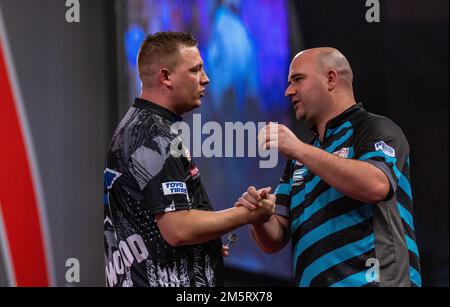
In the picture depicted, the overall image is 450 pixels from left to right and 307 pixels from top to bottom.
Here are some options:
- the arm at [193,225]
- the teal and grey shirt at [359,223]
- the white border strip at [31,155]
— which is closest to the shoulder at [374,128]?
the teal and grey shirt at [359,223]

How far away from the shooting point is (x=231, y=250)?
319cm

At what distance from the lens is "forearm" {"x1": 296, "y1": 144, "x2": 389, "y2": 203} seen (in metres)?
1.95

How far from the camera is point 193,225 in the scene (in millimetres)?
1862

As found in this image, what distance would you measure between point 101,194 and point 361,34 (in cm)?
152

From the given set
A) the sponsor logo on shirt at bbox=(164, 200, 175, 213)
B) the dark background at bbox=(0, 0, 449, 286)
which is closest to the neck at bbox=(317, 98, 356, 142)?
the sponsor logo on shirt at bbox=(164, 200, 175, 213)

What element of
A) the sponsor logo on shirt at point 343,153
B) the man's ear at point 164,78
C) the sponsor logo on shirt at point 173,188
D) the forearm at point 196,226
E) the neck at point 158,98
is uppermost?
the man's ear at point 164,78

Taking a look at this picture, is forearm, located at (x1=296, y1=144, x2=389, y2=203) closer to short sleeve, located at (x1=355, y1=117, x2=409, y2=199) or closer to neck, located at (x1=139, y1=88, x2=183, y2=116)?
short sleeve, located at (x1=355, y1=117, x2=409, y2=199)

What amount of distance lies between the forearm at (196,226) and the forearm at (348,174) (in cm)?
31

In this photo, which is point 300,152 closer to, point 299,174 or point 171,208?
point 299,174

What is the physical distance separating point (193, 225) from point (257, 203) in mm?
241

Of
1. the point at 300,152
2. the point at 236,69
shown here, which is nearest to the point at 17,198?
the point at 236,69

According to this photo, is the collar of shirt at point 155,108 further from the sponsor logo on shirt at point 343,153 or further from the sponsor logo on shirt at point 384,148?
the sponsor logo on shirt at point 384,148

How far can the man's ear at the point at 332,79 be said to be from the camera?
2.26 m
